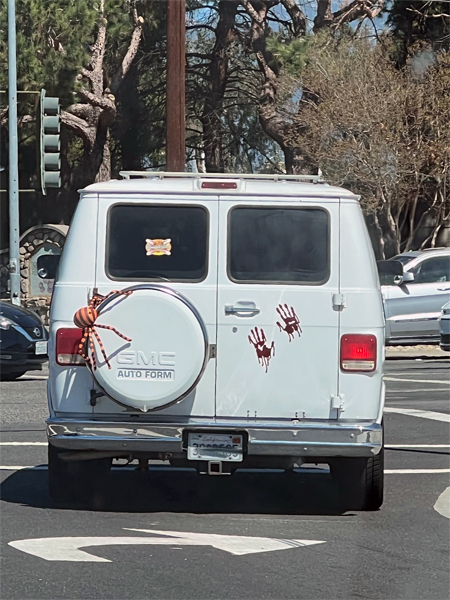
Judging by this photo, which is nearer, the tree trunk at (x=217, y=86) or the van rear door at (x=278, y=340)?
the van rear door at (x=278, y=340)

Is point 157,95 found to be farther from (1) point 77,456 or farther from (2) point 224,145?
(1) point 77,456

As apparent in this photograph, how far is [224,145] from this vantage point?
121 feet

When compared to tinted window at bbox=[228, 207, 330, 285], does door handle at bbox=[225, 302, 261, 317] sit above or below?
below

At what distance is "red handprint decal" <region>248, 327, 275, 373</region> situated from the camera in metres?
6.64

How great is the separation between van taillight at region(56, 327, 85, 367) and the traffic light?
1077cm

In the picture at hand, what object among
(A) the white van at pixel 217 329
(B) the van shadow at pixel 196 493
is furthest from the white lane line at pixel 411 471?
(A) the white van at pixel 217 329

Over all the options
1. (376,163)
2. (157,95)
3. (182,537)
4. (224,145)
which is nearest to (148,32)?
(157,95)

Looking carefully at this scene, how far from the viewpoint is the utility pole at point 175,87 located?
18.0 metres

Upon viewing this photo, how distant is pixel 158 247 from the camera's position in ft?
22.3

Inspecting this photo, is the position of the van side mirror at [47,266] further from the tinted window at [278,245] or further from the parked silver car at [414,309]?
the parked silver car at [414,309]

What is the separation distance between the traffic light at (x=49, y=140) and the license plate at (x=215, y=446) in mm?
11182

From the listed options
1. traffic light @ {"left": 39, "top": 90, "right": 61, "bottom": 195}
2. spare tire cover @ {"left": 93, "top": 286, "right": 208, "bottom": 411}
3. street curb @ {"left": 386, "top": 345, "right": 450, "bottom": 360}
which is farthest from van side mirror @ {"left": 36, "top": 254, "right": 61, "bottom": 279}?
street curb @ {"left": 386, "top": 345, "right": 450, "bottom": 360}

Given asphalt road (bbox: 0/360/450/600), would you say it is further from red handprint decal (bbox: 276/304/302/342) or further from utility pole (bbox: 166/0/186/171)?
utility pole (bbox: 166/0/186/171)

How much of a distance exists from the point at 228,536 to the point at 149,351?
3.92ft
